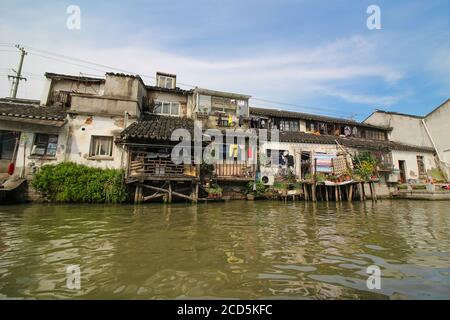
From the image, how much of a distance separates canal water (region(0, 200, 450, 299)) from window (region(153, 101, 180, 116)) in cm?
1282

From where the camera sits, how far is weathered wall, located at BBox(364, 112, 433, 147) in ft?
81.3

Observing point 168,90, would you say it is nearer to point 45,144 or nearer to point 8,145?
point 45,144

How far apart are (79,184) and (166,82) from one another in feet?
36.5

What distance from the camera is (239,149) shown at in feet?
57.2

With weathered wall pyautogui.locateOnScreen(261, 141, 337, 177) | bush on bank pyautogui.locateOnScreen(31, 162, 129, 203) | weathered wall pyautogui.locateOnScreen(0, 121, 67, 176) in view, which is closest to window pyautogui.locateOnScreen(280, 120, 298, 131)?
weathered wall pyautogui.locateOnScreen(261, 141, 337, 177)

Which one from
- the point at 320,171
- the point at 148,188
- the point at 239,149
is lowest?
the point at 148,188

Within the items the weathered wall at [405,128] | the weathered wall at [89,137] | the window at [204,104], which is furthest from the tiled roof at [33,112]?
the weathered wall at [405,128]

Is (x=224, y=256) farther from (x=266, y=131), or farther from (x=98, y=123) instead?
(x=266, y=131)

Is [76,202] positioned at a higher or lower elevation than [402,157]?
lower

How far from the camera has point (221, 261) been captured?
12.9 ft

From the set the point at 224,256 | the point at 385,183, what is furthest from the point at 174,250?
the point at 385,183

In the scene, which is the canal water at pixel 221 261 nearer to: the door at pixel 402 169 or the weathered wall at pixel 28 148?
the weathered wall at pixel 28 148
